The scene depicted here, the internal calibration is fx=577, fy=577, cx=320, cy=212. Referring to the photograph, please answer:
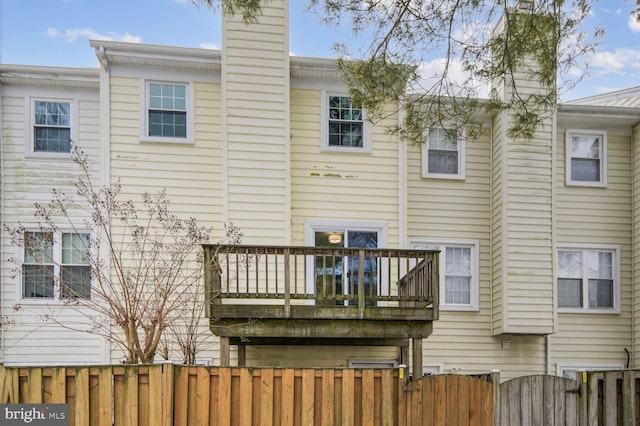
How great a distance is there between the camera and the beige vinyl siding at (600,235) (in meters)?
10.5

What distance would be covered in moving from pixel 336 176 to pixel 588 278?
205 inches

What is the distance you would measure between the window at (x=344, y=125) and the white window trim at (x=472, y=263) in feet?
6.74

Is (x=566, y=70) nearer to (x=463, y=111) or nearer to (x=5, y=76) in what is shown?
(x=463, y=111)

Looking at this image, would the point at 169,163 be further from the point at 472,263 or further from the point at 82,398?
the point at 472,263

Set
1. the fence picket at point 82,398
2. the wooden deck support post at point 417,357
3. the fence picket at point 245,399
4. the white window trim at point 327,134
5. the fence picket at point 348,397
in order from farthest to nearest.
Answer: the white window trim at point 327,134 < the wooden deck support post at point 417,357 < the fence picket at point 348,397 < the fence picket at point 245,399 < the fence picket at point 82,398

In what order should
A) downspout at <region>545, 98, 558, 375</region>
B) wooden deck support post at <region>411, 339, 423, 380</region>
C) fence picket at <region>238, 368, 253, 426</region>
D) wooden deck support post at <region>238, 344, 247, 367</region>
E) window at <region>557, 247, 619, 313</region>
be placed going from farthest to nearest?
window at <region>557, 247, 619, 313</region> < downspout at <region>545, 98, 558, 375</region> < wooden deck support post at <region>238, 344, 247, 367</region> < wooden deck support post at <region>411, 339, 423, 380</region> < fence picket at <region>238, 368, 253, 426</region>

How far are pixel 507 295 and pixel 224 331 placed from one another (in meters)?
5.05

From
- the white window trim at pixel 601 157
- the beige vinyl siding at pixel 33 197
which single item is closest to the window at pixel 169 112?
the beige vinyl siding at pixel 33 197

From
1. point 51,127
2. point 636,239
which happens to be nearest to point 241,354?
point 51,127

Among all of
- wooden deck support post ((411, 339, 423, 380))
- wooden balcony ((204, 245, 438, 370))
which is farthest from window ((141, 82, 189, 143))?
wooden deck support post ((411, 339, 423, 380))

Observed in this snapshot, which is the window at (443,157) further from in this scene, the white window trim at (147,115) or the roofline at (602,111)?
the white window trim at (147,115)

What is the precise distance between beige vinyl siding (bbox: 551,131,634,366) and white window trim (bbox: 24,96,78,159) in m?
8.56

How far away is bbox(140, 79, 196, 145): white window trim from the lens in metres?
9.40

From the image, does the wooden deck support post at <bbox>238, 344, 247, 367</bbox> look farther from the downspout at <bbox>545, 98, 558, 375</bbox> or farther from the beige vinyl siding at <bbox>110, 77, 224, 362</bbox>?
the downspout at <bbox>545, 98, 558, 375</bbox>
